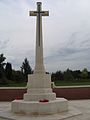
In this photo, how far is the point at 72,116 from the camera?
934 cm

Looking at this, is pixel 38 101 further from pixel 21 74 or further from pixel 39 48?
pixel 21 74

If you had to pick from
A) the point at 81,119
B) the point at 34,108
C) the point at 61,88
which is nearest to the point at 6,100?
the point at 61,88

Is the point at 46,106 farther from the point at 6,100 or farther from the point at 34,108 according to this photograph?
the point at 6,100

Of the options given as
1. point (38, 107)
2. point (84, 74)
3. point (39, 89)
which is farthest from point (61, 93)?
point (84, 74)

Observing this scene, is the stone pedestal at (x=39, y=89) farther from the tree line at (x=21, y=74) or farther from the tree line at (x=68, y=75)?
the tree line at (x=68, y=75)

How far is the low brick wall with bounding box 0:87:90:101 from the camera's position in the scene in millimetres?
16734

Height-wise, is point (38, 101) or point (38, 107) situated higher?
point (38, 101)

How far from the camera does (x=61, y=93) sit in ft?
55.5

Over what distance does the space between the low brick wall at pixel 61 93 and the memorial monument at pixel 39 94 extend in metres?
5.62

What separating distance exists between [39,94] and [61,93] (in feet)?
20.6

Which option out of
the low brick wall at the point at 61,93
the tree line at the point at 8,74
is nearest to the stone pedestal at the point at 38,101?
the low brick wall at the point at 61,93

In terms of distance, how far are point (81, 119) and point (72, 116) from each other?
61 cm

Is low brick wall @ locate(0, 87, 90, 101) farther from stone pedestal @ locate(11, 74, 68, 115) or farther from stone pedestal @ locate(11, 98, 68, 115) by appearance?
stone pedestal @ locate(11, 98, 68, 115)

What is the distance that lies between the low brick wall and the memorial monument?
5.62 metres
